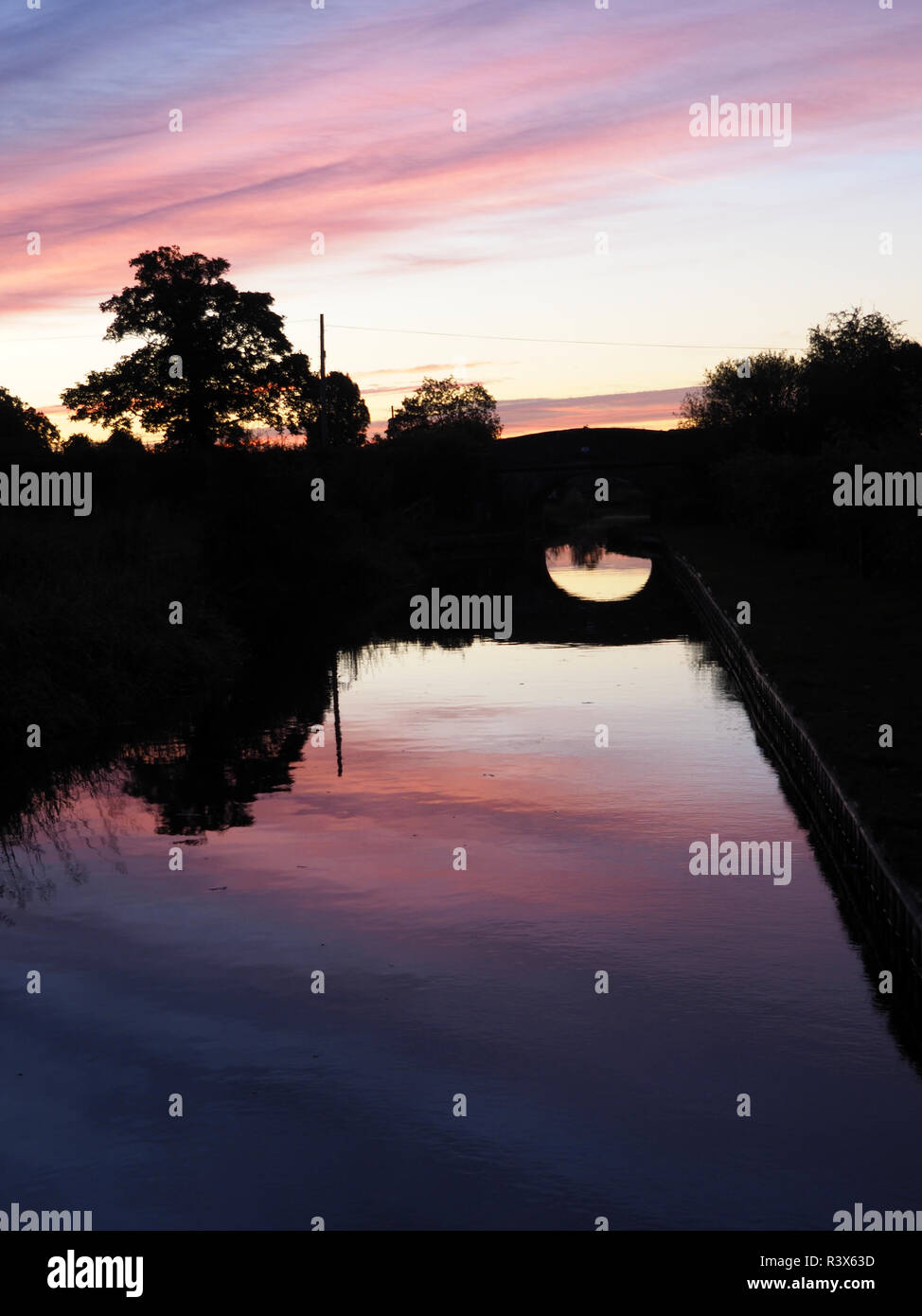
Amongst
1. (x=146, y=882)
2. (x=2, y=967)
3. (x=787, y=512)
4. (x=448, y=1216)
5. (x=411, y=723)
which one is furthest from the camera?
(x=787, y=512)

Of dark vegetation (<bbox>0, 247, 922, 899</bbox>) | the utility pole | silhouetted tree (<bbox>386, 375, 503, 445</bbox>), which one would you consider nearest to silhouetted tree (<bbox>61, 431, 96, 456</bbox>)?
dark vegetation (<bbox>0, 247, 922, 899</bbox>)

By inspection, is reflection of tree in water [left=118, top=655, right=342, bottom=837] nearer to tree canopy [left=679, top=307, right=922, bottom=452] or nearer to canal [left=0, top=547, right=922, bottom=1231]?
canal [left=0, top=547, right=922, bottom=1231]

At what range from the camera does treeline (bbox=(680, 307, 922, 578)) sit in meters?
38.7

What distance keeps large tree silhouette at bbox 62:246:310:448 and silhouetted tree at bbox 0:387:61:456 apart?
4623 millimetres

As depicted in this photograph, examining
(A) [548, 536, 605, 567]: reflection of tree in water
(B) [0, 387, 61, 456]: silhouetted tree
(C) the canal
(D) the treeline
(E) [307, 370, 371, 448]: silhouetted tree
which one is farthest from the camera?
(E) [307, 370, 371, 448]: silhouetted tree

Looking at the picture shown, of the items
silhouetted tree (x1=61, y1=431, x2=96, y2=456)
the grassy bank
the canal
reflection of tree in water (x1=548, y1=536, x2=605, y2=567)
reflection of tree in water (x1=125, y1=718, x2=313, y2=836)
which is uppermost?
silhouetted tree (x1=61, y1=431, x2=96, y2=456)

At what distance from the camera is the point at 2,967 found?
37.2 ft

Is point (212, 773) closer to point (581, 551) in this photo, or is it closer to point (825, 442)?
point (825, 442)

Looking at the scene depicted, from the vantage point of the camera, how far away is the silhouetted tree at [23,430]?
55.7 metres

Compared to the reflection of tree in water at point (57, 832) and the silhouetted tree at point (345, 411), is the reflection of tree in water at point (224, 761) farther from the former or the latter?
the silhouetted tree at point (345, 411)

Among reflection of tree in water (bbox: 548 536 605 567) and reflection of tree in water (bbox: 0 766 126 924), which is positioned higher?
reflection of tree in water (bbox: 548 536 605 567)

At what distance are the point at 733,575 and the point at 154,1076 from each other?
42.8 metres
